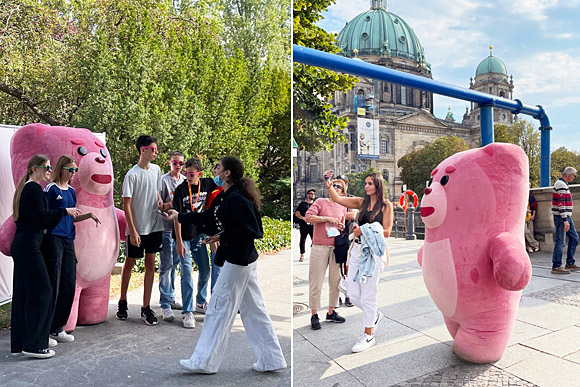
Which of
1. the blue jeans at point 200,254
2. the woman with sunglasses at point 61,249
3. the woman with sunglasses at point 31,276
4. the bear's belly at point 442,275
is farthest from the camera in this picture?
the blue jeans at point 200,254

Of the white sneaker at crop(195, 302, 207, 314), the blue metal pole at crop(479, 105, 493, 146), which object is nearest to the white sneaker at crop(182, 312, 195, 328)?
the white sneaker at crop(195, 302, 207, 314)

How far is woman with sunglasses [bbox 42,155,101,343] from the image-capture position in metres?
3.26

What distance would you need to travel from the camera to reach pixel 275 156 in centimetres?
755

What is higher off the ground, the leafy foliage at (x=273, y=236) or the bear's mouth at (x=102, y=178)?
the bear's mouth at (x=102, y=178)

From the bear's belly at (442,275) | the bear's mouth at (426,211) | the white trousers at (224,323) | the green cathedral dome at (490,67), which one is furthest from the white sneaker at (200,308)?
the green cathedral dome at (490,67)

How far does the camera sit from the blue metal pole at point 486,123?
3.41 meters

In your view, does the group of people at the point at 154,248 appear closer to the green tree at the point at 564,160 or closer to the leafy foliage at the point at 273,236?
the leafy foliage at the point at 273,236

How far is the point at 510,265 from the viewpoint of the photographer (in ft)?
8.39

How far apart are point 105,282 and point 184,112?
3549 mm

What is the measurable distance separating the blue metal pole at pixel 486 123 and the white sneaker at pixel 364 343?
1.69m

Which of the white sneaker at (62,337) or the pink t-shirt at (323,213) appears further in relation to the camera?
the pink t-shirt at (323,213)

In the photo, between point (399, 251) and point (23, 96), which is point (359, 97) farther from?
point (23, 96)

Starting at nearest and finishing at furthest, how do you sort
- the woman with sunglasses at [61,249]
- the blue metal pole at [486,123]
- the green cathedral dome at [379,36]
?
1. the woman with sunglasses at [61,249]
2. the blue metal pole at [486,123]
3. the green cathedral dome at [379,36]

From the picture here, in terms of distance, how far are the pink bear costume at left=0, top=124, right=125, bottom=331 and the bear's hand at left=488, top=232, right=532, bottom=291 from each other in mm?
3014
